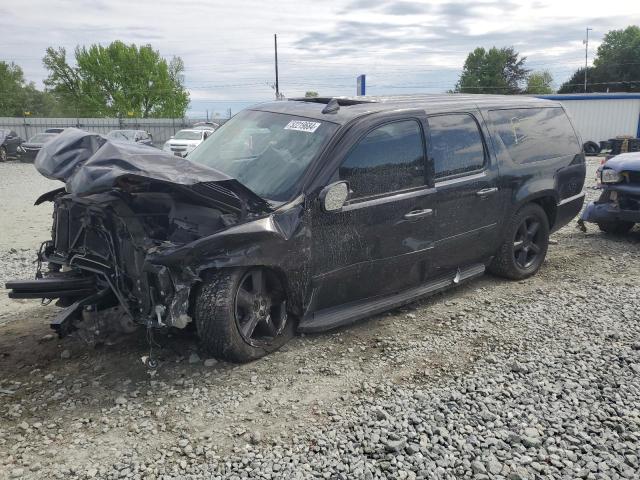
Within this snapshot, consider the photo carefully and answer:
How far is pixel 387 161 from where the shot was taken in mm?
4395

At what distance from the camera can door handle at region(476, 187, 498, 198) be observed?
16.7 feet

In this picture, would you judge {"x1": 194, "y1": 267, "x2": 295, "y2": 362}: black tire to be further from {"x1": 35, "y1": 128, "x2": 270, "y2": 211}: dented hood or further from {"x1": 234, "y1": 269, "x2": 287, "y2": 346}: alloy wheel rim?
{"x1": 35, "y1": 128, "x2": 270, "y2": 211}: dented hood

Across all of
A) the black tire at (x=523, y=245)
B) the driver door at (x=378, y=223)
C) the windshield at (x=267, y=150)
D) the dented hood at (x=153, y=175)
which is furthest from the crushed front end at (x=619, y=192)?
the dented hood at (x=153, y=175)

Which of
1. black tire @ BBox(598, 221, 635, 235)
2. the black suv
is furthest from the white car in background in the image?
the black suv

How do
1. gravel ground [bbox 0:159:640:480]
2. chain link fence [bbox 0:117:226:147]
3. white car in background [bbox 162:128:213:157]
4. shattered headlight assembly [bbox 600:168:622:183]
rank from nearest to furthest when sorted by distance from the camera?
gravel ground [bbox 0:159:640:480]
shattered headlight assembly [bbox 600:168:622:183]
white car in background [bbox 162:128:213:157]
chain link fence [bbox 0:117:226:147]

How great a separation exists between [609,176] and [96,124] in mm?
41900

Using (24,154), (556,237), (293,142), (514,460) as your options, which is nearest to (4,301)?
(293,142)

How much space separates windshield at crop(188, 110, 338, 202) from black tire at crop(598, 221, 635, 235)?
5.48 metres

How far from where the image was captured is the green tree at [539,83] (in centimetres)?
8356

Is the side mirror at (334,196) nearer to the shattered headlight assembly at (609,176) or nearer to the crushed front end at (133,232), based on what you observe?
the crushed front end at (133,232)

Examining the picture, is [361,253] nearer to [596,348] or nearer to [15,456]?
[596,348]

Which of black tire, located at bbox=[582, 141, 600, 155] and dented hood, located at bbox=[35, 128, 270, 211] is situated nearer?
dented hood, located at bbox=[35, 128, 270, 211]

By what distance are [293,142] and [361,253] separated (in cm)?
102

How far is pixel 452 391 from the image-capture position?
3.61m
